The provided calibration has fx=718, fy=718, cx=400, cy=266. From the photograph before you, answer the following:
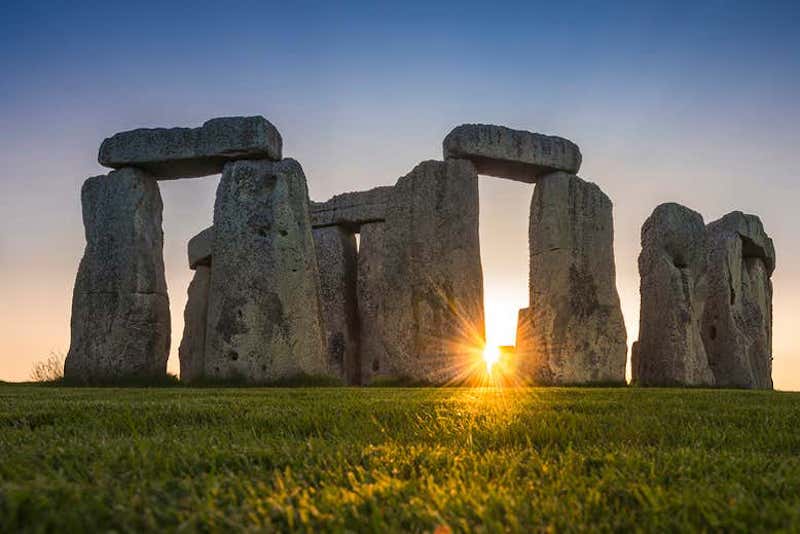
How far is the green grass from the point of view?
1.78 meters

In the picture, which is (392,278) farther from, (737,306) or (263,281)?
(737,306)

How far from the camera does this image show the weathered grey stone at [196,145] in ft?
35.5

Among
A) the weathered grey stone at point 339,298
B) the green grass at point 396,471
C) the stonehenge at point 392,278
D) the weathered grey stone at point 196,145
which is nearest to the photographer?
the green grass at point 396,471

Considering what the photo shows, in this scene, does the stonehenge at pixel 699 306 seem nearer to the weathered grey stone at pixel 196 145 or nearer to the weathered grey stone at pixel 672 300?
the weathered grey stone at pixel 672 300

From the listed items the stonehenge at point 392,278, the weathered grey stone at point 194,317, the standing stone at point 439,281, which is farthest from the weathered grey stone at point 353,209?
the weathered grey stone at point 194,317

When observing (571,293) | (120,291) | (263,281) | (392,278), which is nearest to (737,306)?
(571,293)

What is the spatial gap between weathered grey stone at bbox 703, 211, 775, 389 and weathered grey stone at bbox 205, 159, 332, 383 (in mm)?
7900

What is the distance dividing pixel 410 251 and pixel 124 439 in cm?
985

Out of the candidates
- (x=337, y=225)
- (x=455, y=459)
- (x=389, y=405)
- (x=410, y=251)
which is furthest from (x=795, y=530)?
(x=337, y=225)

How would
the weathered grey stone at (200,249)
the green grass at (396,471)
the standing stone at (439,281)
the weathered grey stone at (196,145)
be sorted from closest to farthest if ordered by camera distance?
the green grass at (396,471)
the weathered grey stone at (196,145)
the standing stone at (439,281)
the weathered grey stone at (200,249)

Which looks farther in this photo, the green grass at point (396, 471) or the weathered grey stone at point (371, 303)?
the weathered grey stone at point (371, 303)

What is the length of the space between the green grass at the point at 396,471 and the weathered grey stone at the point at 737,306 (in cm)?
1023

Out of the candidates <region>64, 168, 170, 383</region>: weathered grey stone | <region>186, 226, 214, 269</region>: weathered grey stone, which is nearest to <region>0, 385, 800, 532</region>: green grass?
<region>64, 168, 170, 383</region>: weathered grey stone

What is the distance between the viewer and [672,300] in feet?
40.9
